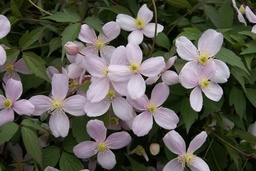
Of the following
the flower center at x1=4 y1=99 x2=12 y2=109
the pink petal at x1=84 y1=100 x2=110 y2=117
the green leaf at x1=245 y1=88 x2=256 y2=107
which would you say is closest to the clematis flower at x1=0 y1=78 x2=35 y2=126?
the flower center at x1=4 y1=99 x2=12 y2=109

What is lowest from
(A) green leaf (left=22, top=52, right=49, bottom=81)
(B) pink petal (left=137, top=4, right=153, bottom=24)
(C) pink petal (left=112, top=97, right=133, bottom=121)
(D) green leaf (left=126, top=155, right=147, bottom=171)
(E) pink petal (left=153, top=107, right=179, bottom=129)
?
(D) green leaf (left=126, top=155, right=147, bottom=171)

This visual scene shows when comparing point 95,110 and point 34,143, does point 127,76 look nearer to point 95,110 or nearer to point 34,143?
point 95,110

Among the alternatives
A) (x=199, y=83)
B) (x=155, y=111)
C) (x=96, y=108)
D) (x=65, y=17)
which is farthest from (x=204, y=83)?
(x=65, y=17)

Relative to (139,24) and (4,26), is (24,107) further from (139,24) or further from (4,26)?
(139,24)

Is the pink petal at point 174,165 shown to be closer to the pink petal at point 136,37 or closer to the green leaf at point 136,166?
the green leaf at point 136,166

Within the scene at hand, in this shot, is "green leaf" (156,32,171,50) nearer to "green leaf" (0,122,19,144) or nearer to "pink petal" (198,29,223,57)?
"pink petal" (198,29,223,57)

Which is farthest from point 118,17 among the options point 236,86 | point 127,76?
point 236,86
